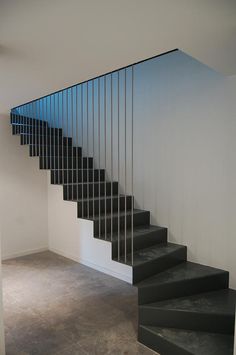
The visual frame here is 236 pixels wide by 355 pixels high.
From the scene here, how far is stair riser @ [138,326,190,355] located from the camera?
2055 millimetres

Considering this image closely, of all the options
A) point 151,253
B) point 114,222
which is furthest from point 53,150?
point 151,253

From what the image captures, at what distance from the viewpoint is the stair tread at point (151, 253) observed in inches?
105

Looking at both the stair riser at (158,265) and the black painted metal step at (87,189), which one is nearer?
the stair riser at (158,265)

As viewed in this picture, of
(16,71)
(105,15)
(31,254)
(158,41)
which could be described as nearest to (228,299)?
(158,41)

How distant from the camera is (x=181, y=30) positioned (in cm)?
168

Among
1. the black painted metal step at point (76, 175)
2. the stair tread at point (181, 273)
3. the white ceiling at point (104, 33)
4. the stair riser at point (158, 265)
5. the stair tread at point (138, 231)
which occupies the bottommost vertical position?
the stair tread at point (181, 273)

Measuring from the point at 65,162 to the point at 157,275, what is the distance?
2486mm

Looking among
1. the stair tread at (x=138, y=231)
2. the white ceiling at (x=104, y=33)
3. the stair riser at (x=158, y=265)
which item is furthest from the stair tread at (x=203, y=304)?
the white ceiling at (x=104, y=33)

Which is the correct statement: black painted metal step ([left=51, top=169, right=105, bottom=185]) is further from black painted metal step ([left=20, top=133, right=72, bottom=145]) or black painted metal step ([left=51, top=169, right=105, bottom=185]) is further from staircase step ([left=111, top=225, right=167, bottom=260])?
staircase step ([left=111, top=225, right=167, bottom=260])

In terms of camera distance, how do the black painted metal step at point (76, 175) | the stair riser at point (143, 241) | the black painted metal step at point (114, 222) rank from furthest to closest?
the black painted metal step at point (76, 175) → the black painted metal step at point (114, 222) → the stair riser at point (143, 241)

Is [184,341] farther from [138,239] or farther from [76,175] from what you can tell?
[76,175]

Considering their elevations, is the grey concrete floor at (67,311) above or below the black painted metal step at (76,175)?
below

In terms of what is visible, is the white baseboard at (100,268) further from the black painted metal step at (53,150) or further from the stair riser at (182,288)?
the black painted metal step at (53,150)

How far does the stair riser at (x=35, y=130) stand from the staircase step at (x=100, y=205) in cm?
170
